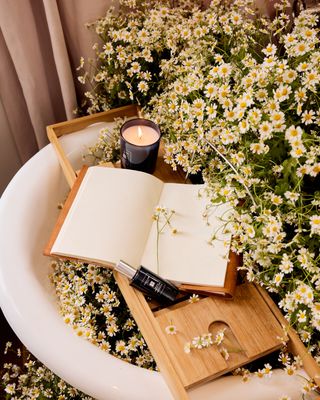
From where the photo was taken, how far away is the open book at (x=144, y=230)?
35.1 inches

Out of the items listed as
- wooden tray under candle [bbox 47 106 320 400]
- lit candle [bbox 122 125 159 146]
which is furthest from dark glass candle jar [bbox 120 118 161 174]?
wooden tray under candle [bbox 47 106 320 400]

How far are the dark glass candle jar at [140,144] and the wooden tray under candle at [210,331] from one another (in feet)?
0.93

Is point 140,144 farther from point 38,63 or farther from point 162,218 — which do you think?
point 38,63

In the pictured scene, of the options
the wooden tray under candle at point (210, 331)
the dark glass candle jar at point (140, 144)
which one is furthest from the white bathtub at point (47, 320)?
the dark glass candle jar at point (140, 144)

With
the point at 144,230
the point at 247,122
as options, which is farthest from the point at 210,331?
the point at 247,122

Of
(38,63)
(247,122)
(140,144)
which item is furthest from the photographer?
(38,63)

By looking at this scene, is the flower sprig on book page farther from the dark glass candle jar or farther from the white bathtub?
the white bathtub

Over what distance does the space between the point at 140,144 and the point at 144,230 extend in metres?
0.23

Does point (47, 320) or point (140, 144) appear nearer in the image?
point (47, 320)

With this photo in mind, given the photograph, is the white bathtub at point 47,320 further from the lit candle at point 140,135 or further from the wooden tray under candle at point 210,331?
the lit candle at point 140,135

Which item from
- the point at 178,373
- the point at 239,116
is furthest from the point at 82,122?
the point at 178,373

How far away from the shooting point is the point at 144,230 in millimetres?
949

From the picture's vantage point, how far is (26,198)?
1073 mm

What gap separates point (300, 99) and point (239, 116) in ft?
0.36
